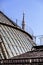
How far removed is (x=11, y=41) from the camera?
25750mm

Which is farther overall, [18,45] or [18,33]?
[18,33]

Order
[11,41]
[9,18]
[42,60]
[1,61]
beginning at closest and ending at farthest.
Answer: [42,60] → [1,61] → [11,41] → [9,18]

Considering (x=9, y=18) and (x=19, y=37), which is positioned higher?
(x=9, y=18)

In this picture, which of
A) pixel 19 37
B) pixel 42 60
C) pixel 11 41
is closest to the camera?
pixel 42 60

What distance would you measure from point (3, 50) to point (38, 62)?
6.88 meters

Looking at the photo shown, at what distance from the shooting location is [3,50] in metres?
→ 23.5

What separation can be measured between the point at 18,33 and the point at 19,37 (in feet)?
3.40

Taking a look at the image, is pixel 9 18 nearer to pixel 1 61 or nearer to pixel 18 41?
pixel 18 41

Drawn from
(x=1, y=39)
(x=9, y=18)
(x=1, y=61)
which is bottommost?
(x=1, y=61)

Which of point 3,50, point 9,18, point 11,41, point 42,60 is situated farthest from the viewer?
point 9,18

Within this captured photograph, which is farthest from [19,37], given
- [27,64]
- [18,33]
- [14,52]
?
[27,64]

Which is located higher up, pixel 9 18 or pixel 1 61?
pixel 9 18

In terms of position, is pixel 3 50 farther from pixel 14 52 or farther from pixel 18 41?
pixel 18 41

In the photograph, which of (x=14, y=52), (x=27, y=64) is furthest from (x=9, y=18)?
(x=27, y=64)
